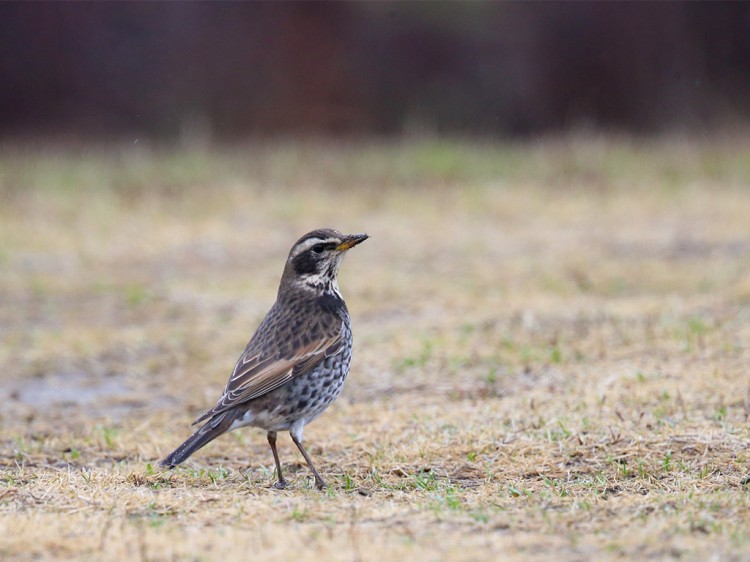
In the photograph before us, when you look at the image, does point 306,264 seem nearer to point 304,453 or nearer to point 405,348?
point 304,453

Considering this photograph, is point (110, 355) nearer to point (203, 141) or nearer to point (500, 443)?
point (500, 443)

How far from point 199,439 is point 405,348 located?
4.25 meters

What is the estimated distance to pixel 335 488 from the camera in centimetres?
679

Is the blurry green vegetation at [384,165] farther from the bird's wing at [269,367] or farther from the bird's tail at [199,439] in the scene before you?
the bird's tail at [199,439]

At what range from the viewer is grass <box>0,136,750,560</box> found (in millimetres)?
5695

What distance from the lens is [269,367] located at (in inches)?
280

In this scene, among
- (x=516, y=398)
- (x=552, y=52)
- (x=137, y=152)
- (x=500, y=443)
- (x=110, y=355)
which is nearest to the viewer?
(x=500, y=443)

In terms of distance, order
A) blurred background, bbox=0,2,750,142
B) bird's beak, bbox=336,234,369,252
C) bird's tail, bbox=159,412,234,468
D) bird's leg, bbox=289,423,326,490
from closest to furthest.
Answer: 1. bird's tail, bbox=159,412,234,468
2. bird's leg, bbox=289,423,326,490
3. bird's beak, bbox=336,234,369,252
4. blurred background, bbox=0,2,750,142

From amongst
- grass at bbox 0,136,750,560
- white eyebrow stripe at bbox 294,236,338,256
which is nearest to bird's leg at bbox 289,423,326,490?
grass at bbox 0,136,750,560

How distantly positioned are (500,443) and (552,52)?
15.8 meters

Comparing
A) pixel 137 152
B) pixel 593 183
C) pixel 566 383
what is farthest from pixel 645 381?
pixel 137 152

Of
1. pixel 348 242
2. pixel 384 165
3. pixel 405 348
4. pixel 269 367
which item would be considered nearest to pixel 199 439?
pixel 269 367

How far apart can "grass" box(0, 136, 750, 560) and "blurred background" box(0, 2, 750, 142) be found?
875mm

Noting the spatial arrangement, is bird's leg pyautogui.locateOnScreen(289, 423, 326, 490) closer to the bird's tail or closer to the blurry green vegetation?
the bird's tail
